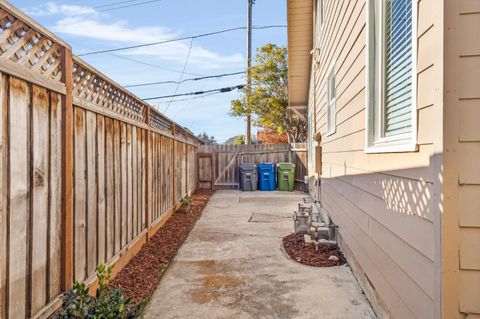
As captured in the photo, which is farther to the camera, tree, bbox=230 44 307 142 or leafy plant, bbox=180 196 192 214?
tree, bbox=230 44 307 142

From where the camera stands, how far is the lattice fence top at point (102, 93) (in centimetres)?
268

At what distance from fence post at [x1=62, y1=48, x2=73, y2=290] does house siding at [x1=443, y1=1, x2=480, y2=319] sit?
2289 mm

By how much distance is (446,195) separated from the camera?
1.54 metres

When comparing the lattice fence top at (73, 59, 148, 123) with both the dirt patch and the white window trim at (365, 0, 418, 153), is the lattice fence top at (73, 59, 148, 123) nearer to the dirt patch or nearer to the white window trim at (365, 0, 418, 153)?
the dirt patch

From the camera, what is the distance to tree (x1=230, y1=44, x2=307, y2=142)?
51.4ft

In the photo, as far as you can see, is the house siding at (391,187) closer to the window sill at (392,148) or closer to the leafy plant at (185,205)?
the window sill at (392,148)

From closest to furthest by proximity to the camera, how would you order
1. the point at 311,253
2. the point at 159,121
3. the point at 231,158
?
the point at 311,253
the point at 159,121
the point at 231,158

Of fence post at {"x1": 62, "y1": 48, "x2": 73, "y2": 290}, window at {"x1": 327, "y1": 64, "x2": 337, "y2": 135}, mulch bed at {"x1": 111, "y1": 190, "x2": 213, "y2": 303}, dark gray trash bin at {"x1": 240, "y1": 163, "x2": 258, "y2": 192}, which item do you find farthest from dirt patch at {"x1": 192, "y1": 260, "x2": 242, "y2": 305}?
dark gray trash bin at {"x1": 240, "y1": 163, "x2": 258, "y2": 192}

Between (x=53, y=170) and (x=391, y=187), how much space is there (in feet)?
7.47

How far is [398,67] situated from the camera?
2.35 meters

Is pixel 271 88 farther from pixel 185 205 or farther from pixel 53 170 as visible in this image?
pixel 53 170

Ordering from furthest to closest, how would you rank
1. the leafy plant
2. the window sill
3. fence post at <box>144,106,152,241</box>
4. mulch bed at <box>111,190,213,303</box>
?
the leafy plant, fence post at <box>144,106,152,241</box>, mulch bed at <box>111,190,213,303</box>, the window sill

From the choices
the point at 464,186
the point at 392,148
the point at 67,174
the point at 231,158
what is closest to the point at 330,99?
the point at 392,148

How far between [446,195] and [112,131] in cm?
290
